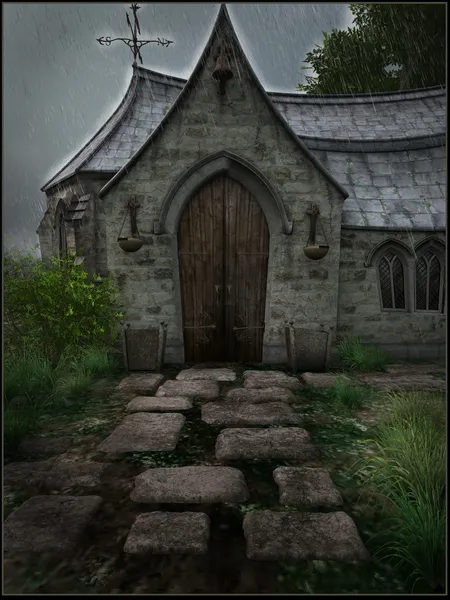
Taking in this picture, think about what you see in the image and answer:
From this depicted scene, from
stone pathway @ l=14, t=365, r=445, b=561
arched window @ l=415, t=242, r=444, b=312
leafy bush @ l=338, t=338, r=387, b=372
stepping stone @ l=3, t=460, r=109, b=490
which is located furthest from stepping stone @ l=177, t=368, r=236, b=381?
arched window @ l=415, t=242, r=444, b=312

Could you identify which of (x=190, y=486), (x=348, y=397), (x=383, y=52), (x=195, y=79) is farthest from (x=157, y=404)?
(x=383, y=52)

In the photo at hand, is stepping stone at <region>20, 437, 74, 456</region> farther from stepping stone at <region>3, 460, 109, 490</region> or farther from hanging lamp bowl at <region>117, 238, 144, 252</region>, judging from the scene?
hanging lamp bowl at <region>117, 238, 144, 252</region>

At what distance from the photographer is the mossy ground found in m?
2.08

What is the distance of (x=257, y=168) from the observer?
6.89 m

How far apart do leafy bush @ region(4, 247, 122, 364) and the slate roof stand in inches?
136

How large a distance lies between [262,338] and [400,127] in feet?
22.3

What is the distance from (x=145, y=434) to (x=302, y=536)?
2.01m

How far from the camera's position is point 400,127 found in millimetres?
10195

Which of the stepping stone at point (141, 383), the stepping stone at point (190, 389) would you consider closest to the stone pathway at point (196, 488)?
the stepping stone at point (190, 389)

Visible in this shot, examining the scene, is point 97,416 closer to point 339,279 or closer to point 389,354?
point 339,279

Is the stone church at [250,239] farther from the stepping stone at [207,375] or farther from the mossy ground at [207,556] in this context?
the mossy ground at [207,556]

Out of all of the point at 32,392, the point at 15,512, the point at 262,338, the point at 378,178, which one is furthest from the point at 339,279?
the point at 15,512

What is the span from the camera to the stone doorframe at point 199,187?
6863 mm

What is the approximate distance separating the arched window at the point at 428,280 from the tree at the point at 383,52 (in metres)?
12.1
